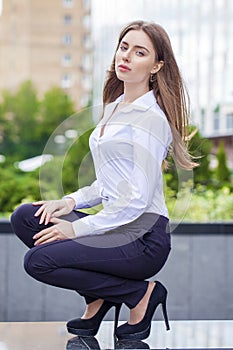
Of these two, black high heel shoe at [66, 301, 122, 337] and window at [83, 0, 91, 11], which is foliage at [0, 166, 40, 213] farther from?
window at [83, 0, 91, 11]

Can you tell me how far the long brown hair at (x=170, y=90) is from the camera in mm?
2232

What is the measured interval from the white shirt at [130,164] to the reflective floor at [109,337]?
34 cm

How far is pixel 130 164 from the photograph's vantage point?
84.9 inches

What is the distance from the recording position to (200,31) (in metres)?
6.02

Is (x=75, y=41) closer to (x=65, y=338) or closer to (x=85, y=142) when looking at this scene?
(x=85, y=142)

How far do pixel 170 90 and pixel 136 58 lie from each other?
13cm

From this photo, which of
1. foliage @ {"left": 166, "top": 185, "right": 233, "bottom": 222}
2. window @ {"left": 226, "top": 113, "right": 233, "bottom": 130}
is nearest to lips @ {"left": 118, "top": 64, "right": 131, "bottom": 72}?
foliage @ {"left": 166, "top": 185, "right": 233, "bottom": 222}

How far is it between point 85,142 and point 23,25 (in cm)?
338

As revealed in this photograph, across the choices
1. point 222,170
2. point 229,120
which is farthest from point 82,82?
point 222,170

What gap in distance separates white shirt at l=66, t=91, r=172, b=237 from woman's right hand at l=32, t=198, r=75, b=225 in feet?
0.32

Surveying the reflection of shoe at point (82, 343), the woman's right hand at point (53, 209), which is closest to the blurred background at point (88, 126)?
the woman's right hand at point (53, 209)

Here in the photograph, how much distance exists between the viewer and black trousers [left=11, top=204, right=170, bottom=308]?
2168 millimetres

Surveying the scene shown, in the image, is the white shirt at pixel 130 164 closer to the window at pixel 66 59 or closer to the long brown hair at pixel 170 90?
the long brown hair at pixel 170 90

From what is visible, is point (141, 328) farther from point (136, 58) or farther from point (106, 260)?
point (136, 58)
